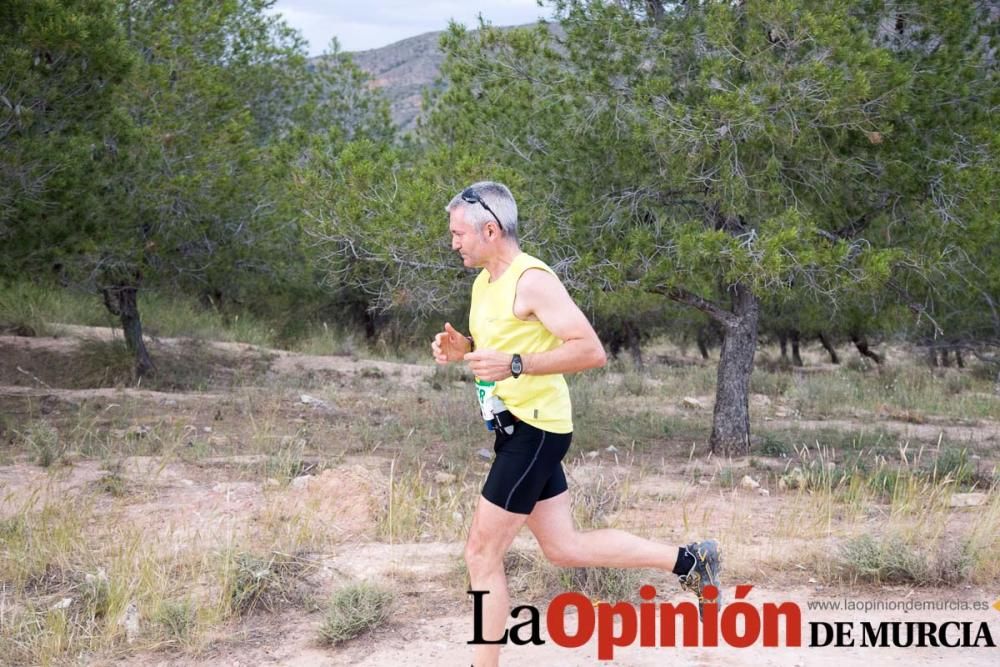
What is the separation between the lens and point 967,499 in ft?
24.5

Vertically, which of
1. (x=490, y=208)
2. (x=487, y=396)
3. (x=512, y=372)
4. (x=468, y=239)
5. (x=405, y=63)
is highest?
(x=405, y=63)

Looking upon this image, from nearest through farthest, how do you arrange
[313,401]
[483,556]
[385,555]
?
[483,556] → [385,555] → [313,401]

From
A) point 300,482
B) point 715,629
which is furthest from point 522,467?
point 300,482

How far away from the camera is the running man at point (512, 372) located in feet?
12.6

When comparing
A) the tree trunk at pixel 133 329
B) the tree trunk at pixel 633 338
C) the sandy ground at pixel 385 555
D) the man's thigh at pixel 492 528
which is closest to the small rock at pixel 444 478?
the sandy ground at pixel 385 555

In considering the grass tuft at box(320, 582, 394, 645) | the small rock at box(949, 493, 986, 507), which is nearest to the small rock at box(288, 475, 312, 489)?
the grass tuft at box(320, 582, 394, 645)

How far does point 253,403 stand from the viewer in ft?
40.3

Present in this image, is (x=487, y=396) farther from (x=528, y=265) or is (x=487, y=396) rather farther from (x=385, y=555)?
(x=385, y=555)

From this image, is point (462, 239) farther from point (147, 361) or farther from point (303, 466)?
point (147, 361)

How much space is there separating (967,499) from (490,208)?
16.6 ft

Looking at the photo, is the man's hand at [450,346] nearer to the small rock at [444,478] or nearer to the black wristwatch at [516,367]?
the black wristwatch at [516,367]

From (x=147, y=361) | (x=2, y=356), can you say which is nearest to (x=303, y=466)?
(x=147, y=361)

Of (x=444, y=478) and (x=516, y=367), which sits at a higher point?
(x=516, y=367)

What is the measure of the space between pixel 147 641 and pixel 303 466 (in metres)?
3.47
